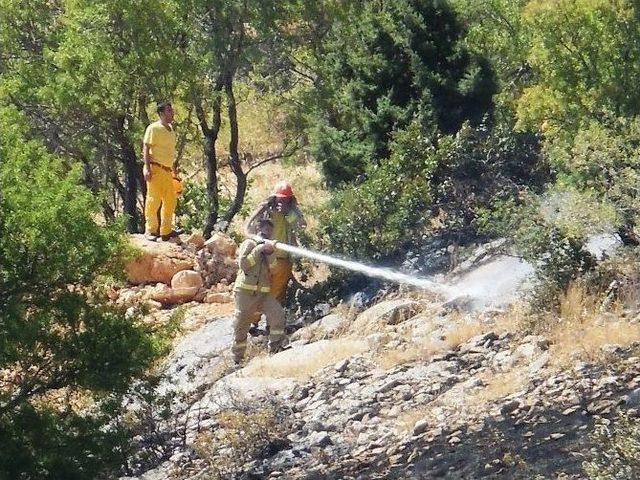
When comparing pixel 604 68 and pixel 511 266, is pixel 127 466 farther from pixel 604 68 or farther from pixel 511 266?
pixel 604 68

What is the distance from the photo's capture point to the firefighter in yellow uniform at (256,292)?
42.9 ft

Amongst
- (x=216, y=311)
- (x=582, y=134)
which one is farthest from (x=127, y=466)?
(x=582, y=134)

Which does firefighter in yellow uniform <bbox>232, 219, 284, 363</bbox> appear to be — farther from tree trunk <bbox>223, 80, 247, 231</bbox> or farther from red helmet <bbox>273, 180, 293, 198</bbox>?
tree trunk <bbox>223, 80, 247, 231</bbox>

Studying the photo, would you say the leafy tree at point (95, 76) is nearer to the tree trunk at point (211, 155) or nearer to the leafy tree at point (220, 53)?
the leafy tree at point (220, 53)

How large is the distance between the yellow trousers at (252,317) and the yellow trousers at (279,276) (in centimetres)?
12

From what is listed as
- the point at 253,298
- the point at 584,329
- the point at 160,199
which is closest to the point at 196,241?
the point at 160,199

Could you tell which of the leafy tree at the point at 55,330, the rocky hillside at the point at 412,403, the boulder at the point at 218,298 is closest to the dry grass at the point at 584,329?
the rocky hillside at the point at 412,403

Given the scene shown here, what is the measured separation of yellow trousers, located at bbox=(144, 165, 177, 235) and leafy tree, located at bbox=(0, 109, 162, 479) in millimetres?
4801

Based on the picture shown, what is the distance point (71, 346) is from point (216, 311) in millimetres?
5641

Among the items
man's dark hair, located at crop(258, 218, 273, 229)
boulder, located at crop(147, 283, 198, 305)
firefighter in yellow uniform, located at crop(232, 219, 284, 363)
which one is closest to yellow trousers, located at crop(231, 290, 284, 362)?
firefighter in yellow uniform, located at crop(232, 219, 284, 363)

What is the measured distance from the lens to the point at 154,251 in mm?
16062

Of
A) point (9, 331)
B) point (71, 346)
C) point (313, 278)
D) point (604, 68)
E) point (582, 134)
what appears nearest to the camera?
point (9, 331)

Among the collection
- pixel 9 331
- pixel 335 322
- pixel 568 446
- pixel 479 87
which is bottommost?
pixel 568 446

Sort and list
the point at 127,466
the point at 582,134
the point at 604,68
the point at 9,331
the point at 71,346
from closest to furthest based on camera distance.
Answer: the point at 9,331 < the point at 71,346 < the point at 127,466 < the point at 582,134 < the point at 604,68
